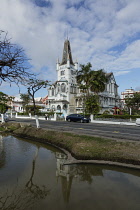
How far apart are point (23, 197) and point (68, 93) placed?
5001 centimetres

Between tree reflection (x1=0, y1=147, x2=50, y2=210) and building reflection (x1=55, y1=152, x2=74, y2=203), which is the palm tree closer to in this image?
building reflection (x1=55, y1=152, x2=74, y2=203)

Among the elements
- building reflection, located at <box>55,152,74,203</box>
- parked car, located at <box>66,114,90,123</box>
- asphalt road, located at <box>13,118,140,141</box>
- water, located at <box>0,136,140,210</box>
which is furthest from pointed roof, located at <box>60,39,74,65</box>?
water, located at <box>0,136,140,210</box>

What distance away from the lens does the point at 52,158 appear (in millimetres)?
8086

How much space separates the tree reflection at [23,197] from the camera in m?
3.93

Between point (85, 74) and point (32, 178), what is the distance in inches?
1348

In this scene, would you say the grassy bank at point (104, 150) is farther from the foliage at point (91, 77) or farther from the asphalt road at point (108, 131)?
the foliage at point (91, 77)

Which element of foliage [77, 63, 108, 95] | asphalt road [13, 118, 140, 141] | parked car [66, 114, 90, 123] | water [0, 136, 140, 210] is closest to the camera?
water [0, 136, 140, 210]

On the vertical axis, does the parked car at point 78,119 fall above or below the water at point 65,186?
above

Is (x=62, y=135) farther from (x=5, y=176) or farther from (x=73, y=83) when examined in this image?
(x=73, y=83)

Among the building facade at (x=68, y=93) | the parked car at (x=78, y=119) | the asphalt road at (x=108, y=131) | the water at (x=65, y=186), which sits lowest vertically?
the water at (x=65, y=186)

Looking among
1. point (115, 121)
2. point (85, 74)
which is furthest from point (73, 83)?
point (115, 121)

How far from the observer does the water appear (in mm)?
4035

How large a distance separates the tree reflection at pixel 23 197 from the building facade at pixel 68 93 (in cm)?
4569

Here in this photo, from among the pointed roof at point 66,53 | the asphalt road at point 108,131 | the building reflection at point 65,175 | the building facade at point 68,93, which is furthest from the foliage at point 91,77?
the building reflection at point 65,175
